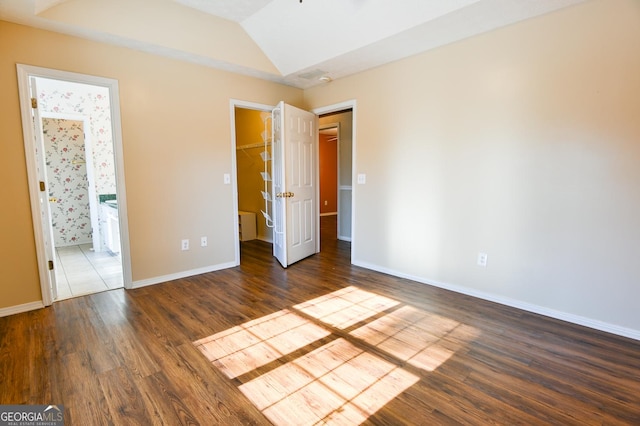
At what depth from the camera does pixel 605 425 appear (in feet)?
4.75

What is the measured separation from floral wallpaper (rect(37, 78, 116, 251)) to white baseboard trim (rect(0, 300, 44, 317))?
228cm

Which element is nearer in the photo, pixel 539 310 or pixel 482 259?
pixel 539 310

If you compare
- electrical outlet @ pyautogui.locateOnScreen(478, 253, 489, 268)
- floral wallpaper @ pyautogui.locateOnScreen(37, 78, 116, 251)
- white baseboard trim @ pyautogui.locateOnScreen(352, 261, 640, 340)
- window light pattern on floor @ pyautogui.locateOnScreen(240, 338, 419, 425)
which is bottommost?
window light pattern on floor @ pyautogui.locateOnScreen(240, 338, 419, 425)

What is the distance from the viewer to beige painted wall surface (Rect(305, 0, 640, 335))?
7.26ft

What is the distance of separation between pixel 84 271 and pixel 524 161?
4.95 metres

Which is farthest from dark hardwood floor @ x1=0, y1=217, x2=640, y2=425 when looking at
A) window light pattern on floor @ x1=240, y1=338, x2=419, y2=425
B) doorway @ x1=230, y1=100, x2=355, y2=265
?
doorway @ x1=230, y1=100, x2=355, y2=265

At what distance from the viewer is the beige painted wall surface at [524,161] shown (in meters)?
2.21

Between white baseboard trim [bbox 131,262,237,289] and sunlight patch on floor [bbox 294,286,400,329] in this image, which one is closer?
sunlight patch on floor [bbox 294,286,400,329]

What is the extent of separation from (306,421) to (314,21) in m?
3.26

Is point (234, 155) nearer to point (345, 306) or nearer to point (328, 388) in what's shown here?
point (345, 306)

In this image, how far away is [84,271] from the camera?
3771 mm

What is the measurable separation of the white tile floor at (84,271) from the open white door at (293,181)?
1.92 m

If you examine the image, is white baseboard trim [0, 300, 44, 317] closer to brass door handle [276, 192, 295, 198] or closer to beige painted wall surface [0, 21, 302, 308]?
beige painted wall surface [0, 21, 302, 308]

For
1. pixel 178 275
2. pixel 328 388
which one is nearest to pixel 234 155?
pixel 178 275
